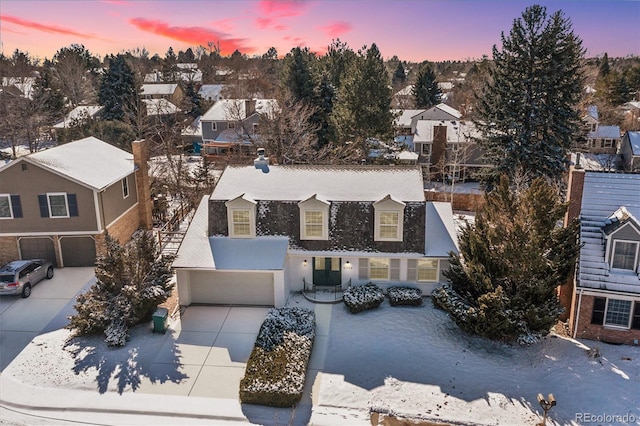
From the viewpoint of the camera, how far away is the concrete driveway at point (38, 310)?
1911 cm

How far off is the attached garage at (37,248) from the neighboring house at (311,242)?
28.2ft

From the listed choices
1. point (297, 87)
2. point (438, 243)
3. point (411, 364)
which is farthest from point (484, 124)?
point (411, 364)

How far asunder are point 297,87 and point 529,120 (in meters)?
23.7

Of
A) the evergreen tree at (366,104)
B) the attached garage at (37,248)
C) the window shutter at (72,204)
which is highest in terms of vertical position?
the evergreen tree at (366,104)

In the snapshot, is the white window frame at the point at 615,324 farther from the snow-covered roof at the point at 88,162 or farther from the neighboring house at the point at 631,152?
the neighboring house at the point at 631,152

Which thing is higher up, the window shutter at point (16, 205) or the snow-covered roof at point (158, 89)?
the snow-covered roof at point (158, 89)

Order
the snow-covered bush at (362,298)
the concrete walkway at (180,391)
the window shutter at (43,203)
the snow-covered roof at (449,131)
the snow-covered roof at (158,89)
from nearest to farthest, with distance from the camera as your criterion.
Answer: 1. the concrete walkway at (180,391)
2. the snow-covered bush at (362,298)
3. the window shutter at (43,203)
4. the snow-covered roof at (449,131)
5. the snow-covered roof at (158,89)

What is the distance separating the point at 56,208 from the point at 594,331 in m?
26.1

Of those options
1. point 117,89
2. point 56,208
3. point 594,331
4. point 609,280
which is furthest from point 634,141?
point 117,89

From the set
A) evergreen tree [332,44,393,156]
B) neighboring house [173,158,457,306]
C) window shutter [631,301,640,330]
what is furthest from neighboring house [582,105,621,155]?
window shutter [631,301,640,330]

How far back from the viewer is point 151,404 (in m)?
15.5

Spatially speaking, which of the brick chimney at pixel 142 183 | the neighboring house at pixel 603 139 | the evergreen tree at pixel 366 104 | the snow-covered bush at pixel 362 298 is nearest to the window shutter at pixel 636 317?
the snow-covered bush at pixel 362 298

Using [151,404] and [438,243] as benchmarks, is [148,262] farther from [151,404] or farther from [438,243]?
[438,243]

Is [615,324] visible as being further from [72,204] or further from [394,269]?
[72,204]
